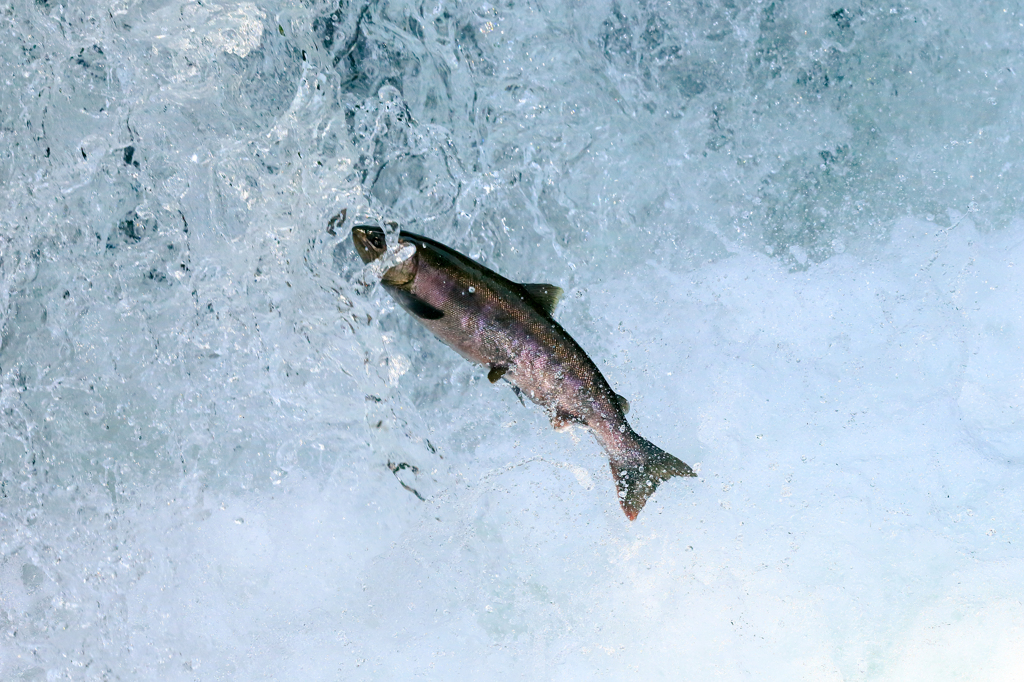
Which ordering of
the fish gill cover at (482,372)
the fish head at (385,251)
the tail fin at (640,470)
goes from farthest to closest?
1. the fish gill cover at (482,372)
2. the tail fin at (640,470)
3. the fish head at (385,251)

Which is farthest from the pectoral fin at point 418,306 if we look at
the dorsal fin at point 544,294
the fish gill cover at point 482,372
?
the fish gill cover at point 482,372

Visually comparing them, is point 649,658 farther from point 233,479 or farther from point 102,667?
point 102,667

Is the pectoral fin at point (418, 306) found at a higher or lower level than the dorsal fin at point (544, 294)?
lower

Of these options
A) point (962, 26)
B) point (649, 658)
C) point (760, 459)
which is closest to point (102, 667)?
point (649, 658)

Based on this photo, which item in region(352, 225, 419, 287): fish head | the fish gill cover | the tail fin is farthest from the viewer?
the fish gill cover

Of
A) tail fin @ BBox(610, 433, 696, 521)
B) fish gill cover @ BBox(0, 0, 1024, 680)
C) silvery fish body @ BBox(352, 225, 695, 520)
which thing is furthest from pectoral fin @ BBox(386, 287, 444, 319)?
tail fin @ BBox(610, 433, 696, 521)

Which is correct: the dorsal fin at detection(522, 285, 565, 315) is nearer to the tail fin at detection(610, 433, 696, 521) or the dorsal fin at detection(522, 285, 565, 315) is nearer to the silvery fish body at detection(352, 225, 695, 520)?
the silvery fish body at detection(352, 225, 695, 520)

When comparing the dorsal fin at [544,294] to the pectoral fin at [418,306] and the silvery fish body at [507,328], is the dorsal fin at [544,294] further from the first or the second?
the pectoral fin at [418,306]
